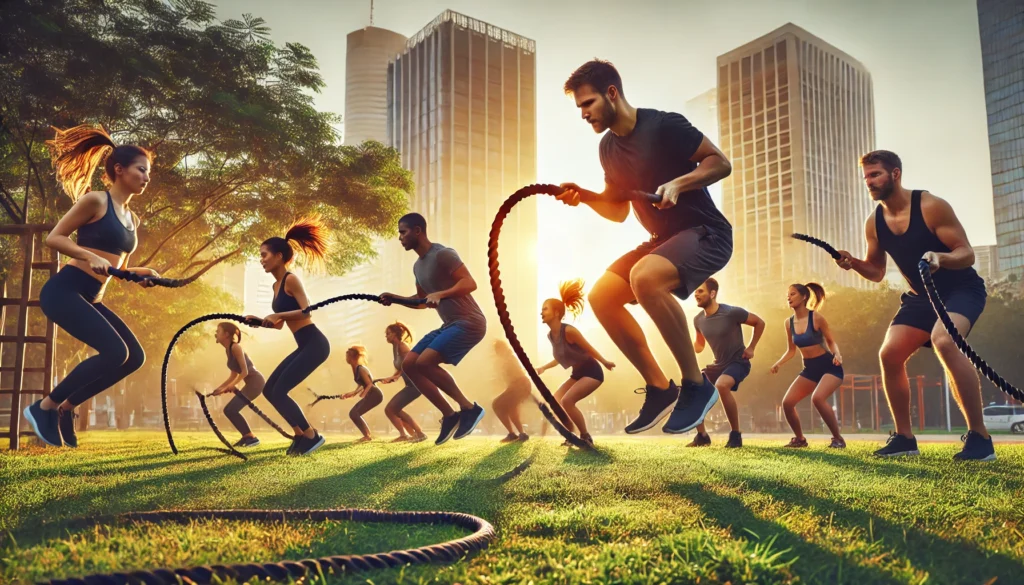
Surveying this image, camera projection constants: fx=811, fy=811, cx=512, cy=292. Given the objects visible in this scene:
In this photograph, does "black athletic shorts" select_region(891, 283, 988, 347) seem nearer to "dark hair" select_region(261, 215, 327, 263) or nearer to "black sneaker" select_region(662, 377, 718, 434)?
"black sneaker" select_region(662, 377, 718, 434)

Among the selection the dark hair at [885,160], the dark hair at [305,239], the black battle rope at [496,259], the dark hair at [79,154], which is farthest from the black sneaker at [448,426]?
the dark hair at [885,160]

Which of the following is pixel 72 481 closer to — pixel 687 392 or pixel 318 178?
pixel 687 392

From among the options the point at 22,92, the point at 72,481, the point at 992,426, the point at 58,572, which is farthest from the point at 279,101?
the point at 992,426

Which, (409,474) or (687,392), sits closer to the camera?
(687,392)

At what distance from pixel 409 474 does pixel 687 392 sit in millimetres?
2462

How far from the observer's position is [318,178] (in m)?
22.2

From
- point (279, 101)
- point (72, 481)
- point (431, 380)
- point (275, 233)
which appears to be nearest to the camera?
point (72, 481)

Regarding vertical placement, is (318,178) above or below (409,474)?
above

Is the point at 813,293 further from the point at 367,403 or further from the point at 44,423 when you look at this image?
the point at 44,423

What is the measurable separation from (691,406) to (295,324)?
17.2ft

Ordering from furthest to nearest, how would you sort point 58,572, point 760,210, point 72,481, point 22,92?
point 760,210 → point 22,92 → point 72,481 → point 58,572

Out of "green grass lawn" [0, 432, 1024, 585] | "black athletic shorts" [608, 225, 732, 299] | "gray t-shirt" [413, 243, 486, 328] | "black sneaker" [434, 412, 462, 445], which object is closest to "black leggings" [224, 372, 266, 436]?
"black sneaker" [434, 412, 462, 445]

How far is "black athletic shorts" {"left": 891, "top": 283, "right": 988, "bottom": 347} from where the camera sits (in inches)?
269

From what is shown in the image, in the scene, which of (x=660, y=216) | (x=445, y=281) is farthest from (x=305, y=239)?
(x=660, y=216)
